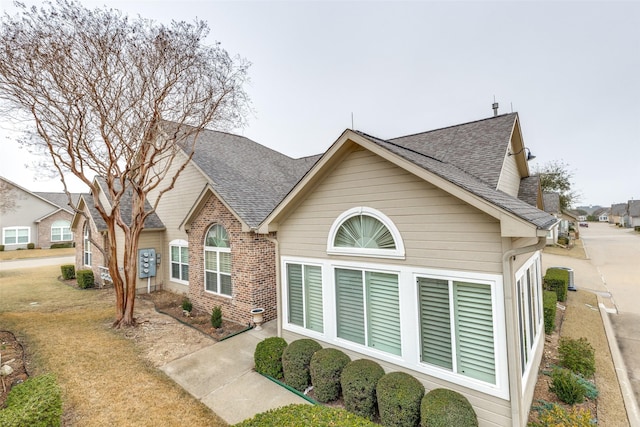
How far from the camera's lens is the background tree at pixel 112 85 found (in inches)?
332

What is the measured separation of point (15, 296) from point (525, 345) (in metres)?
22.2

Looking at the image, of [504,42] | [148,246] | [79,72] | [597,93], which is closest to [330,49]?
[504,42]

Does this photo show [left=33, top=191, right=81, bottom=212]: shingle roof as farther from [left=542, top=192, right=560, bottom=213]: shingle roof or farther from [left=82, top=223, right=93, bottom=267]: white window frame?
[left=542, top=192, right=560, bottom=213]: shingle roof

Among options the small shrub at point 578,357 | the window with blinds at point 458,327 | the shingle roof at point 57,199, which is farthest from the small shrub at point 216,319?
the shingle roof at point 57,199

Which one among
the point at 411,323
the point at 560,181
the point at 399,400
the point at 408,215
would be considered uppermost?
the point at 560,181

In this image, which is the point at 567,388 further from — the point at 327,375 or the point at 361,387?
the point at 327,375

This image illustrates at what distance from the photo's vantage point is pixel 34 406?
14.1ft

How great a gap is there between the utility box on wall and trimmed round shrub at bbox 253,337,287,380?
34.2 ft

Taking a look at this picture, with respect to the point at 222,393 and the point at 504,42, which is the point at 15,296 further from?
the point at 504,42

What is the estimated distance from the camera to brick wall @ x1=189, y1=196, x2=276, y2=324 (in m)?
10.2

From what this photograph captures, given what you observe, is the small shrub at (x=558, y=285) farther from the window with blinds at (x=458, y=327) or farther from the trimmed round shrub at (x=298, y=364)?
the trimmed round shrub at (x=298, y=364)

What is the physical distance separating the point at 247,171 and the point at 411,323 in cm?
1187

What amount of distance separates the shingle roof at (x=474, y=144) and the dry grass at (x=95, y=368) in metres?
8.63

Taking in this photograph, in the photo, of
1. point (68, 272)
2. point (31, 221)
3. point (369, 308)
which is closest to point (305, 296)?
point (369, 308)
